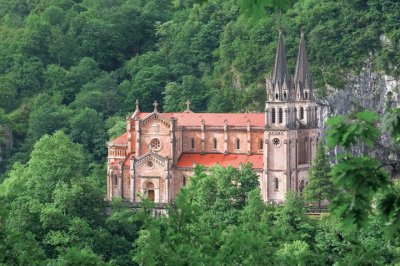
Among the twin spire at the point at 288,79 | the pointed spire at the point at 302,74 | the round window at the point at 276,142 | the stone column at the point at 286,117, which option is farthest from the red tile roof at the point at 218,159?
the pointed spire at the point at 302,74

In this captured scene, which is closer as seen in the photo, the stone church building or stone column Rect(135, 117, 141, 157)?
the stone church building

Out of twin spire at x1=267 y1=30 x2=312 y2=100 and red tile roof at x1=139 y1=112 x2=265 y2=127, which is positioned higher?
twin spire at x1=267 y1=30 x2=312 y2=100

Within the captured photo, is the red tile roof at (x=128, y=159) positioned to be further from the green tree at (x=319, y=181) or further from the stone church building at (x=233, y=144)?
the green tree at (x=319, y=181)

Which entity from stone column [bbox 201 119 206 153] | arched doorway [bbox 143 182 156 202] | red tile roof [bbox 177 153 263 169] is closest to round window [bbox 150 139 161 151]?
red tile roof [bbox 177 153 263 169]

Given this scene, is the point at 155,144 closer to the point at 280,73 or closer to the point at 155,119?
the point at 155,119

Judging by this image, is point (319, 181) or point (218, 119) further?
point (218, 119)

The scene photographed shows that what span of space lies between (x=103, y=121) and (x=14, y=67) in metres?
17.1

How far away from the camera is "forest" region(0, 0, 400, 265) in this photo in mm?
49709

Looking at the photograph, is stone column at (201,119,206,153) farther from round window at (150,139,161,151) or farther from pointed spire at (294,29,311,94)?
pointed spire at (294,29,311,94)

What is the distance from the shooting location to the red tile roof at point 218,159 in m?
91.4

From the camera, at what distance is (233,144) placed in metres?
92.9

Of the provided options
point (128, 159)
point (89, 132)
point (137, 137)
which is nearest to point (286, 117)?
point (137, 137)

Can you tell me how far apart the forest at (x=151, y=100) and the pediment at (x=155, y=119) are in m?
4.79

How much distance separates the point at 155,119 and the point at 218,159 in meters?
4.73
